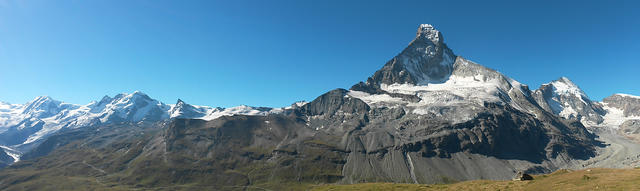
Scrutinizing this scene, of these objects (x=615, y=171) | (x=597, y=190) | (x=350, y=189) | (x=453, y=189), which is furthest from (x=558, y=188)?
(x=350, y=189)

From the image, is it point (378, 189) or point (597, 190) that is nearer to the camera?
point (597, 190)

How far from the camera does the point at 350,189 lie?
308 feet

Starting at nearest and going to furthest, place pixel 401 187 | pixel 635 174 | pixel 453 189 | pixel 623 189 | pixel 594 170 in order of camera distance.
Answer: pixel 623 189 < pixel 635 174 < pixel 594 170 < pixel 453 189 < pixel 401 187

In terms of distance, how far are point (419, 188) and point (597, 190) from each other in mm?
35360

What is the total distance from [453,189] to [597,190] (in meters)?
25.4

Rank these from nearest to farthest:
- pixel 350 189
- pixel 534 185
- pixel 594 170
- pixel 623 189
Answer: pixel 623 189, pixel 534 185, pixel 594 170, pixel 350 189

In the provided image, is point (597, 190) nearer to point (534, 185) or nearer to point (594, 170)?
point (534, 185)

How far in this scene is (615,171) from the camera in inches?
2138

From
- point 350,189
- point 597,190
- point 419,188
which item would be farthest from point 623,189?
point 350,189

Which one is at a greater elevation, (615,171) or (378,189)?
(615,171)

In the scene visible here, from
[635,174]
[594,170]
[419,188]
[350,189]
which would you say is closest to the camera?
[635,174]

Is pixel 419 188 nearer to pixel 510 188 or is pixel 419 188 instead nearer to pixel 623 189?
pixel 510 188

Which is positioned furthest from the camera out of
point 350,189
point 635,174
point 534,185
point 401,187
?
point 350,189

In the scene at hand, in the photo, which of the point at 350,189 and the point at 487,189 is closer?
the point at 487,189
